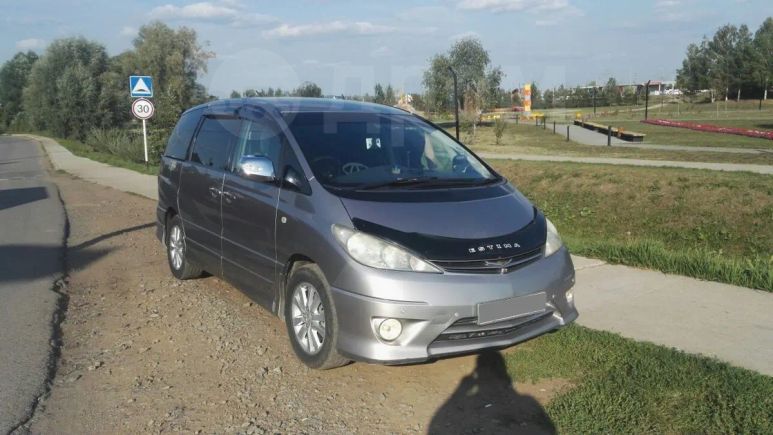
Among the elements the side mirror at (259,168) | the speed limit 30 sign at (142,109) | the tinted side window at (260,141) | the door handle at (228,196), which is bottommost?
the door handle at (228,196)

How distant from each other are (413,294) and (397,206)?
68 cm

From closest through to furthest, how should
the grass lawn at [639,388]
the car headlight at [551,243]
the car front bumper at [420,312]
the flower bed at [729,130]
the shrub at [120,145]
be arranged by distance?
the grass lawn at [639,388] → the car front bumper at [420,312] → the car headlight at [551,243] → the shrub at [120,145] → the flower bed at [729,130]

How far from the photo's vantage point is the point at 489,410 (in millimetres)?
3857

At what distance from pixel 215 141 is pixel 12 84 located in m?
98.6

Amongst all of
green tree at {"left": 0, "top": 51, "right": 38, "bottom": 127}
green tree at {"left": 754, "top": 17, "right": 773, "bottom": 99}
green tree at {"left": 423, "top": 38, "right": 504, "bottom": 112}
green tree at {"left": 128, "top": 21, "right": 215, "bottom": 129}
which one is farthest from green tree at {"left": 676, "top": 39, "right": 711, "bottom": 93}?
green tree at {"left": 0, "top": 51, "right": 38, "bottom": 127}

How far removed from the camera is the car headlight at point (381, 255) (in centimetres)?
393

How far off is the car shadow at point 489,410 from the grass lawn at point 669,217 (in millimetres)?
3262

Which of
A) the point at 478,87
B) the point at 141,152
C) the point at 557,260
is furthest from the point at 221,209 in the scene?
the point at 478,87

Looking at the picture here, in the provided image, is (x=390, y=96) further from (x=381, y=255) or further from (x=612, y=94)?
(x=612, y=94)

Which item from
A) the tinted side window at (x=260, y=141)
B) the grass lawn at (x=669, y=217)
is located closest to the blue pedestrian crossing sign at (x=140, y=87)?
the grass lawn at (x=669, y=217)

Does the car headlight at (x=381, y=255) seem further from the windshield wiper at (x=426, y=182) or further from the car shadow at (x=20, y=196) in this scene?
the car shadow at (x=20, y=196)

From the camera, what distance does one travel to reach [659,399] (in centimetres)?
377

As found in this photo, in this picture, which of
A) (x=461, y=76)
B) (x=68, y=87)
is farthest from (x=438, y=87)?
(x=68, y=87)

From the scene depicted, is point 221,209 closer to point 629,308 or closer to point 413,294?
point 413,294
